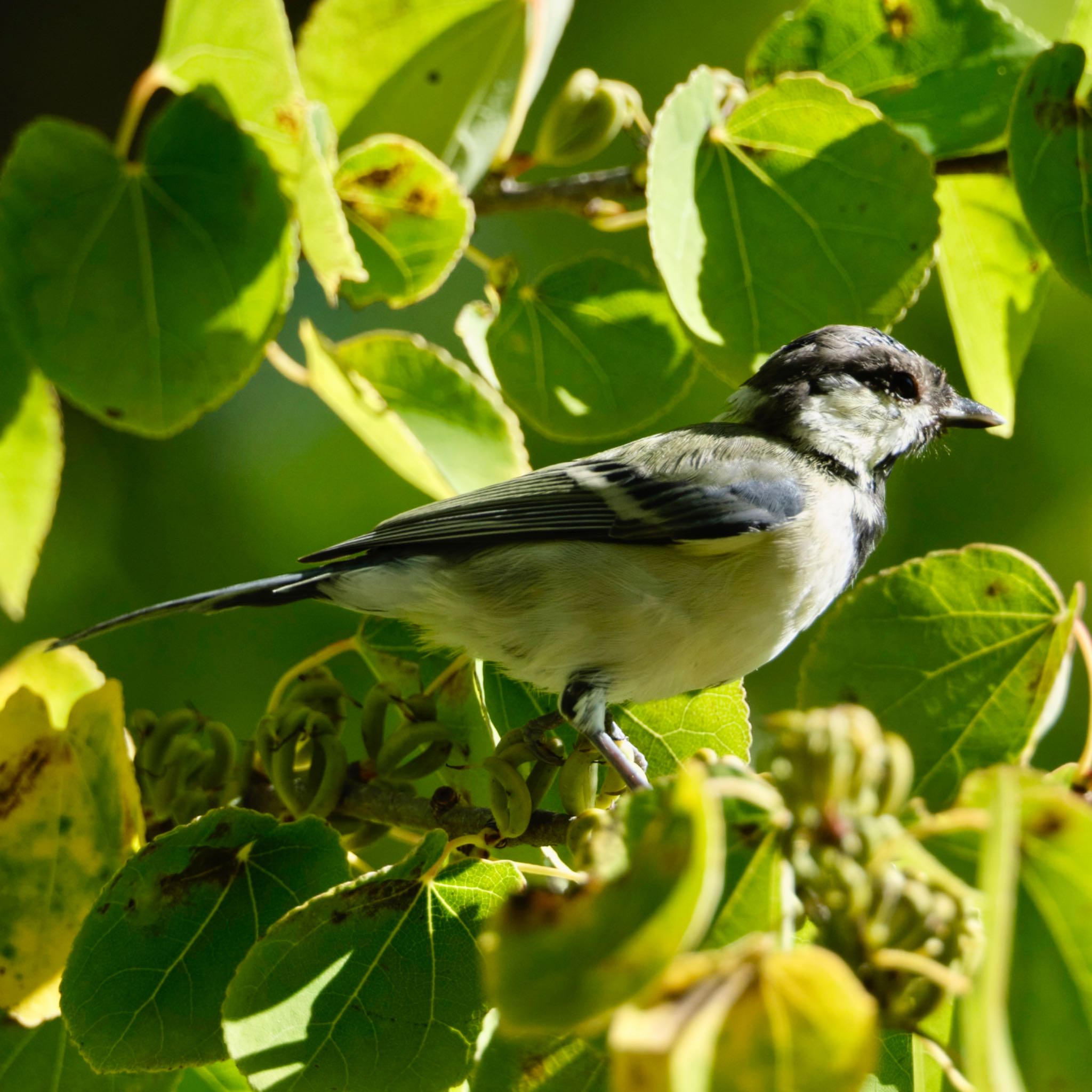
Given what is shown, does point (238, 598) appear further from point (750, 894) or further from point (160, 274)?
point (750, 894)

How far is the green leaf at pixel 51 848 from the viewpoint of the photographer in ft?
5.32

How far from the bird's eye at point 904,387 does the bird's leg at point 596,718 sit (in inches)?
36.7

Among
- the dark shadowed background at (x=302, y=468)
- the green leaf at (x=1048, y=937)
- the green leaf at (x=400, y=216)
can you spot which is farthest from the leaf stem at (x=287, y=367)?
the green leaf at (x=1048, y=937)

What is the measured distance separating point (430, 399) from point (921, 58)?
99 cm

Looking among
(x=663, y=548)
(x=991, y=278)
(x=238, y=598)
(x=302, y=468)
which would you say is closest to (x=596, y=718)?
(x=663, y=548)

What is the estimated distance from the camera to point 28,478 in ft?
6.44

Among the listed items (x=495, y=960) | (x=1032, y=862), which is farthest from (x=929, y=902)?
(x=495, y=960)

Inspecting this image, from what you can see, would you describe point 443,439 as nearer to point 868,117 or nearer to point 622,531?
point 622,531

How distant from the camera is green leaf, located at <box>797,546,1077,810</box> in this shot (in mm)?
1392

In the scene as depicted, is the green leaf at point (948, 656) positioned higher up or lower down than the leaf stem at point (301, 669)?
higher up

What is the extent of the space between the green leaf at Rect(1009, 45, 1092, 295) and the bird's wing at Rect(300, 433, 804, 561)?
2.12ft

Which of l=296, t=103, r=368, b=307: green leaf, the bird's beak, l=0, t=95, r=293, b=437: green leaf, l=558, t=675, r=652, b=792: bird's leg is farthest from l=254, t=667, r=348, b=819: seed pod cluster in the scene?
the bird's beak

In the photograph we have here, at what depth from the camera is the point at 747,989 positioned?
805 mm

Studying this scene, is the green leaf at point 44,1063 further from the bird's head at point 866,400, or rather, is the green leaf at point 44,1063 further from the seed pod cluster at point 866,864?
the bird's head at point 866,400
